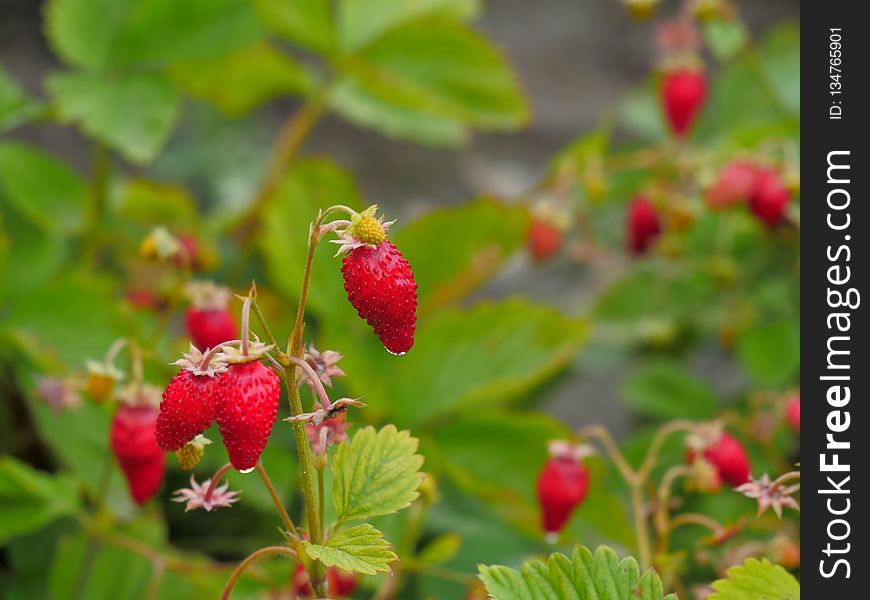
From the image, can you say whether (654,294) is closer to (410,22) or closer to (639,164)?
(639,164)

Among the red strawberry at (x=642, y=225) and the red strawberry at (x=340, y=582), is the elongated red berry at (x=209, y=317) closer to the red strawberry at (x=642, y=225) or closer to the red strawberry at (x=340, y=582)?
the red strawberry at (x=340, y=582)

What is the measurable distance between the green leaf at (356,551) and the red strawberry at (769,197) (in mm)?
1054

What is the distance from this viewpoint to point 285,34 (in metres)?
2.19

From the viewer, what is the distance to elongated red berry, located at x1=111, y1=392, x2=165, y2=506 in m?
1.24

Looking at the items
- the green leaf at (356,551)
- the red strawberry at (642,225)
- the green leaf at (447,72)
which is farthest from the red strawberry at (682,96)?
the green leaf at (356,551)

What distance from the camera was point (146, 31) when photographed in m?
1.88

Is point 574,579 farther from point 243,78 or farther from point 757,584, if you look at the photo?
point 243,78

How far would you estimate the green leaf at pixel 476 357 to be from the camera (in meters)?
1.67

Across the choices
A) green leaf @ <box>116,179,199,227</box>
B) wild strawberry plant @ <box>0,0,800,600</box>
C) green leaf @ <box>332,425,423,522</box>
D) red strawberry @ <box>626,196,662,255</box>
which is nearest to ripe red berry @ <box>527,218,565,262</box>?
wild strawberry plant @ <box>0,0,800,600</box>

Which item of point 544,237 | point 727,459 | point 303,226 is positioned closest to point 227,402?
point 727,459

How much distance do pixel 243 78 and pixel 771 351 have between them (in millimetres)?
1239

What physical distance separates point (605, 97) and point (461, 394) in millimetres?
1943

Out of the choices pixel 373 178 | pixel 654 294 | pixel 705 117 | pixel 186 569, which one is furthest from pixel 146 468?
pixel 373 178
